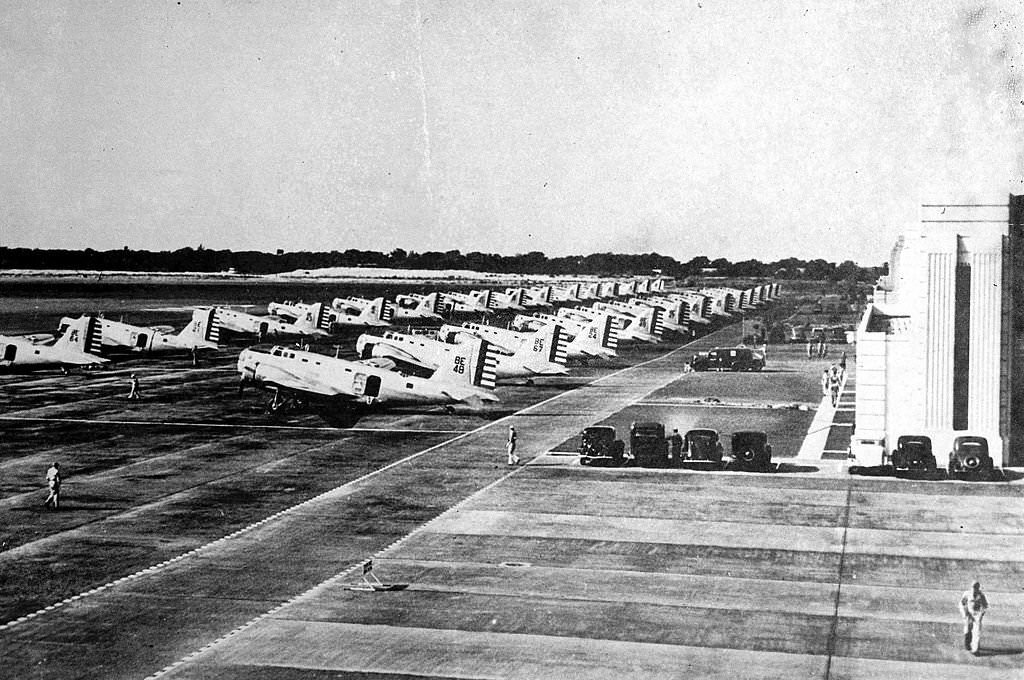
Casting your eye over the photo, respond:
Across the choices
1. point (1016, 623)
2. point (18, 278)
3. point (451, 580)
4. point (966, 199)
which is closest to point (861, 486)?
point (966, 199)

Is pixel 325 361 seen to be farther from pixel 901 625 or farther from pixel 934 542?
pixel 901 625

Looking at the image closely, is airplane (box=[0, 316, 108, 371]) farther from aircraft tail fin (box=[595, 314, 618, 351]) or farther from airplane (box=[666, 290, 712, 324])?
airplane (box=[666, 290, 712, 324])

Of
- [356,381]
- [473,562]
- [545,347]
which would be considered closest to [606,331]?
[545,347]

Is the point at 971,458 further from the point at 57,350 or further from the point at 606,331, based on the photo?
the point at 57,350

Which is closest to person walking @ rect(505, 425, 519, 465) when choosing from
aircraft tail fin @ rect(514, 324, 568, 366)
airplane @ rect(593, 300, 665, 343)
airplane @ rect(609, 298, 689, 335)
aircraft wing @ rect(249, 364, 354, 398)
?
aircraft wing @ rect(249, 364, 354, 398)

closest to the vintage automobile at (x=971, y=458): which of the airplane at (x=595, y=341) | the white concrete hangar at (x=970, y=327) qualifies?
the white concrete hangar at (x=970, y=327)

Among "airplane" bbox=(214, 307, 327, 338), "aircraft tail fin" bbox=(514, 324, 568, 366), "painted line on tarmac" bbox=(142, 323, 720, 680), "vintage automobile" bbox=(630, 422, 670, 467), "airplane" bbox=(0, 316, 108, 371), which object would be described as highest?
"airplane" bbox=(214, 307, 327, 338)

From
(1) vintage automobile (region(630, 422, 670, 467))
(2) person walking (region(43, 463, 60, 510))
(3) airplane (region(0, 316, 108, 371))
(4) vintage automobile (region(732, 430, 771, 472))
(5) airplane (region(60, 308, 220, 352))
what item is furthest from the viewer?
(5) airplane (region(60, 308, 220, 352))
